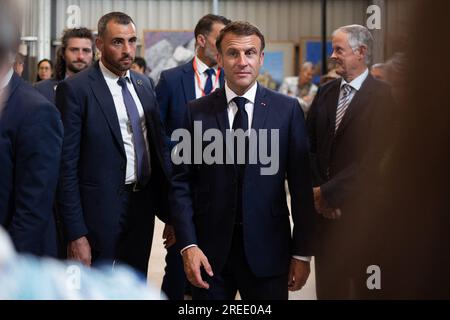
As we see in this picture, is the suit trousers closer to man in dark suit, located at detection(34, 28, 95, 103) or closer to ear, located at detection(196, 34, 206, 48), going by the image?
ear, located at detection(196, 34, 206, 48)

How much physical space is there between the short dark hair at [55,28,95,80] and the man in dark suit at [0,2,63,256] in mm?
1046

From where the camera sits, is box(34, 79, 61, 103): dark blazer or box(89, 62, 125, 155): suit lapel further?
box(34, 79, 61, 103): dark blazer

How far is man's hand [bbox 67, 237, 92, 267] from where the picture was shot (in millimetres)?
1664

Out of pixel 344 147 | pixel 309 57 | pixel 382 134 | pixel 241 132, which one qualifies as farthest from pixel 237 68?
pixel 309 57

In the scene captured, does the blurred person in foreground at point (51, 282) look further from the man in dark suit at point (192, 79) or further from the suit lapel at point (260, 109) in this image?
the man in dark suit at point (192, 79)

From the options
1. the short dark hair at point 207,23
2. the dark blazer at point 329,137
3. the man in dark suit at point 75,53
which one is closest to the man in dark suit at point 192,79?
the short dark hair at point 207,23

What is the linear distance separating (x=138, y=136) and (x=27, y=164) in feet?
2.06

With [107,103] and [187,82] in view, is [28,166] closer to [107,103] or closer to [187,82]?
[107,103]

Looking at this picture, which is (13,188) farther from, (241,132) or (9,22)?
(9,22)

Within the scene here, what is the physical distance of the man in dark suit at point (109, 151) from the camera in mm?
1647

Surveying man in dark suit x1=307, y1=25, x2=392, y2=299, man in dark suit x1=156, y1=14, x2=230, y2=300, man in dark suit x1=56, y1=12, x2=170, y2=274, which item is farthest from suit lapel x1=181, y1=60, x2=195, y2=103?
man in dark suit x1=307, y1=25, x2=392, y2=299

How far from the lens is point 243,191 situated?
4.55 ft

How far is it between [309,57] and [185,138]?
662cm

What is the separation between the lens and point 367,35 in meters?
1.69
